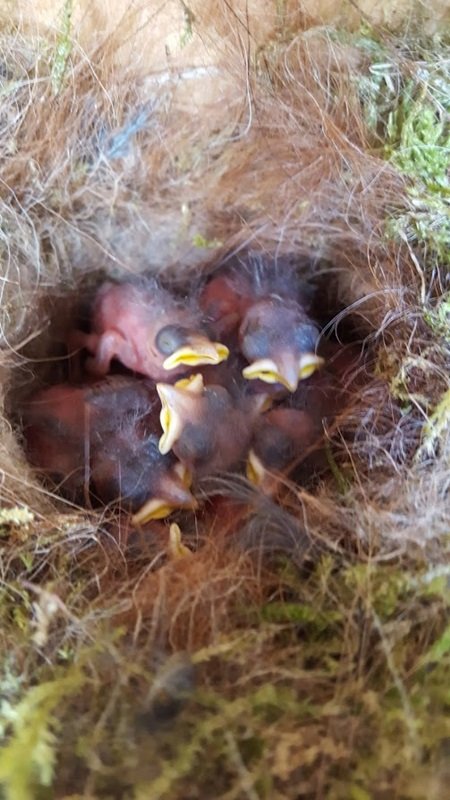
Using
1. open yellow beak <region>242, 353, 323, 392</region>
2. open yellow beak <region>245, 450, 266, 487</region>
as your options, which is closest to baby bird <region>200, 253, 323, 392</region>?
open yellow beak <region>242, 353, 323, 392</region>

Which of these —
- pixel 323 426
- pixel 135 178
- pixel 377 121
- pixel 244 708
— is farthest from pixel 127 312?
pixel 244 708

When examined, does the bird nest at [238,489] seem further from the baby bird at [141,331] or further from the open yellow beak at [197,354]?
the open yellow beak at [197,354]

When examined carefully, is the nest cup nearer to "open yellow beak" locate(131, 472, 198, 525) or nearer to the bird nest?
the bird nest

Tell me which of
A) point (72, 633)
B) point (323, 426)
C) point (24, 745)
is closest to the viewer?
point (24, 745)

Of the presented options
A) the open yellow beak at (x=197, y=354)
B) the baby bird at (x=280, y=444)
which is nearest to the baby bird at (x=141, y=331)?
the open yellow beak at (x=197, y=354)

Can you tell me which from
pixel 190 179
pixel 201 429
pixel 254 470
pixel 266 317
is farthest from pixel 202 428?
pixel 190 179

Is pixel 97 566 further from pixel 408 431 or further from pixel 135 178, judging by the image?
pixel 135 178
